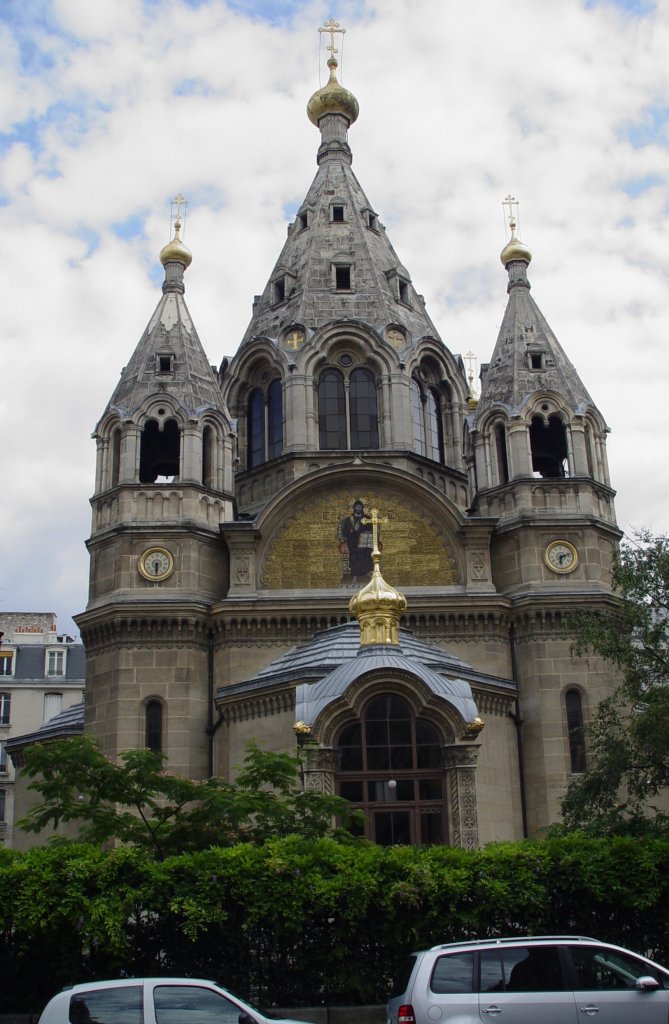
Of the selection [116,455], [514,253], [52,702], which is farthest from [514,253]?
[52,702]

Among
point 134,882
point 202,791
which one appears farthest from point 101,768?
point 134,882

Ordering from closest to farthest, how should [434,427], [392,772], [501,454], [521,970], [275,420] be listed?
[521,970] < [392,772] < [501,454] < [275,420] < [434,427]

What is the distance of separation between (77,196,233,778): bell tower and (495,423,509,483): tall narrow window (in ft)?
25.9

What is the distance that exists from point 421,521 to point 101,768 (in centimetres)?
1581

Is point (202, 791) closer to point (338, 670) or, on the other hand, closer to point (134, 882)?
point (134, 882)

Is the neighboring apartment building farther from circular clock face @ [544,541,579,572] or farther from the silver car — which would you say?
the silver car

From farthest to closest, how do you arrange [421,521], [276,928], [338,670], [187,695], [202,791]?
[421,521] < [187,695] < [338,670] < [202,791] < [276,928]

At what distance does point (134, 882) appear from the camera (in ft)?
54.7

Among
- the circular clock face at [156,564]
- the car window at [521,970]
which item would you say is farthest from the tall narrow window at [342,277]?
the car window at [521,970]

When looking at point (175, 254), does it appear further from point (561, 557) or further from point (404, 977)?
point (404, 977)

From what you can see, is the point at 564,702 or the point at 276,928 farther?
the point at 564,702

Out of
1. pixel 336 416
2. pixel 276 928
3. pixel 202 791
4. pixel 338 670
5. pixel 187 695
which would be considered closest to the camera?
pixel 276 928

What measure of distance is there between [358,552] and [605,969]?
20644 millimetres

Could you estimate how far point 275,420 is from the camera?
38.3 meters
